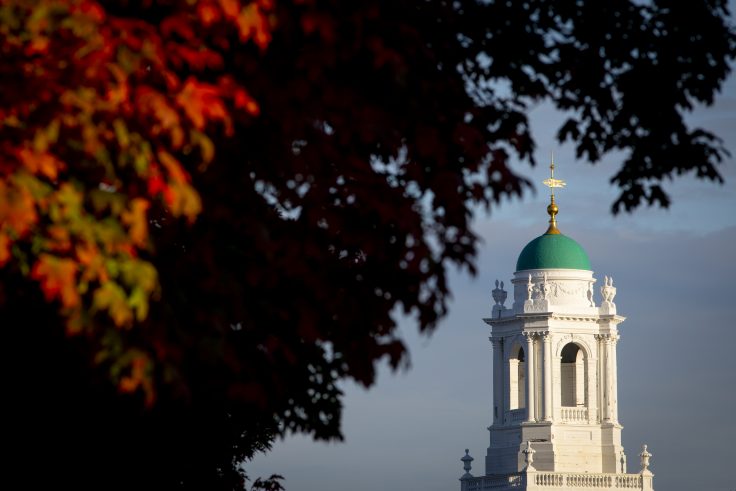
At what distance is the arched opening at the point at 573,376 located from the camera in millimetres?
84812

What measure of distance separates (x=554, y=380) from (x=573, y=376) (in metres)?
4.66

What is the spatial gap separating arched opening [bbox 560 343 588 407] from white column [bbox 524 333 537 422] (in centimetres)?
299

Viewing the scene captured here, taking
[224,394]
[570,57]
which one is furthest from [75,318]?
[570,57]

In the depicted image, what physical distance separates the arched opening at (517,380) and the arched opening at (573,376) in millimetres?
2208

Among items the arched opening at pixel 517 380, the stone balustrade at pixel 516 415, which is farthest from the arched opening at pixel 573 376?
the stone balustrade at pixel 516 415

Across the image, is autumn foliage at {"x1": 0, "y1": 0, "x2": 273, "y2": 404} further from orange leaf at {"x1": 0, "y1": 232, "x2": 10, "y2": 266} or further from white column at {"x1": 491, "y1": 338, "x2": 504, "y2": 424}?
white column at {"x1": 491, "y1": 338, "x2": 504, "y2": 424}

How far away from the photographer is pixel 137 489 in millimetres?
15586

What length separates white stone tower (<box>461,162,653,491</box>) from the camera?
82062 millimetres

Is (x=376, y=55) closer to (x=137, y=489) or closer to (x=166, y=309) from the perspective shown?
(x=166, y=309)

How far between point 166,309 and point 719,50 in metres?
8.03

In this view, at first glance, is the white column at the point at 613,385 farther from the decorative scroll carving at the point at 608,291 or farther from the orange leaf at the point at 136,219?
the orange leaf at the point at 136,219

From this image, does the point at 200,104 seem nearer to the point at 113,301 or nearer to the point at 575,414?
the point at 113,301

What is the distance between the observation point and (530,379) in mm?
82312

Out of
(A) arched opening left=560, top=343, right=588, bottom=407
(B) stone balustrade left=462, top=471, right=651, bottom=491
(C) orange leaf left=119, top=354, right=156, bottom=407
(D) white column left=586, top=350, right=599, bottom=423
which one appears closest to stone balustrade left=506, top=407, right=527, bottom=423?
(A) arched opening left=560, top=343, right=588, bottom=407
